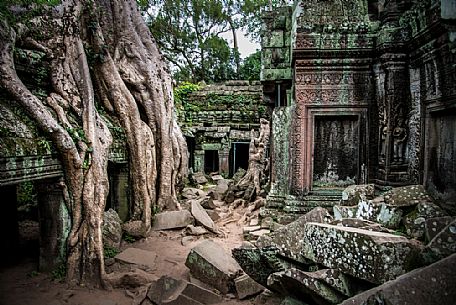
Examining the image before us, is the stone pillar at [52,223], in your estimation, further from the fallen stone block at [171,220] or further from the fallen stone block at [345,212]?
the fallen stone block at [345,212]

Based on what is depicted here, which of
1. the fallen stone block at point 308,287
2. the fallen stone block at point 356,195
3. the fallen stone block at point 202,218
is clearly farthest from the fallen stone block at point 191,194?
the fallen stone block at point 308,287

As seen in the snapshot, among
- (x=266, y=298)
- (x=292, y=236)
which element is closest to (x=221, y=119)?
(x=266, y=298)

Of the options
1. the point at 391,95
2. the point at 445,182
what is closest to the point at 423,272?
the point at 445,182

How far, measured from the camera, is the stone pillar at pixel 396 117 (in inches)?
205

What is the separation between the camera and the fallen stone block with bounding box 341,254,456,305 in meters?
1.59

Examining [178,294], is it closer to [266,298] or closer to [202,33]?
[266,298]

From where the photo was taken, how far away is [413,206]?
3.00 meters

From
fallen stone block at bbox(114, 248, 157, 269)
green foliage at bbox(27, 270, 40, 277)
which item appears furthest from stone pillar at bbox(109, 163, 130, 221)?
green foliage at bbox(27, 270, 40, 277)

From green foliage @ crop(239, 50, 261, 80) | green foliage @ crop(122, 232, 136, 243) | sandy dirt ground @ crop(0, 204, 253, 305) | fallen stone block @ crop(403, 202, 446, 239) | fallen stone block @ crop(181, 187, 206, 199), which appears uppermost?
green foliage @ crop(239, 50, 261, 80)

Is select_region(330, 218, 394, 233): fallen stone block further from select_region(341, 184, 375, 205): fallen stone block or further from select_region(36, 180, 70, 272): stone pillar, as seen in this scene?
select_region(36, 180, 70, 272): stone pillar

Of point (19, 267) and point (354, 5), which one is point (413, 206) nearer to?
point (354, 5)

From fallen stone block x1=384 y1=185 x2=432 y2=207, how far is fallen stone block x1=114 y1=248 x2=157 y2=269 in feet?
12.7

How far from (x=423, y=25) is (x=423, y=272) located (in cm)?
390

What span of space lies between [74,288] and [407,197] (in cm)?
453
